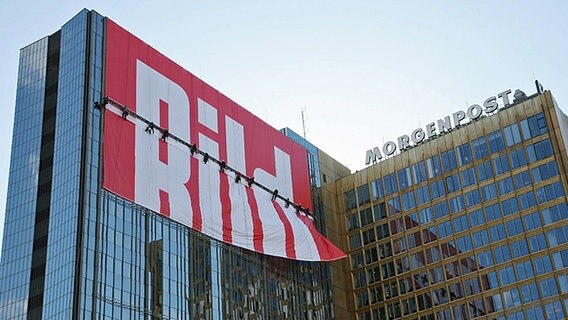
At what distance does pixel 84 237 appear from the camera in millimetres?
87562

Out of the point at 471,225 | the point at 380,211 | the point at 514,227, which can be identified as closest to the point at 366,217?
the point at 380,211

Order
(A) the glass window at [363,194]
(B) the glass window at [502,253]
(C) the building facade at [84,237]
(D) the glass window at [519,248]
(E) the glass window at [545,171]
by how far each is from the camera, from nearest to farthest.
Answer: (C) the building facade at [84,237], (D) the glass window at [519,248], (E) the glass window at [545,171], (B) the glass window at [502,253], (A) the glass window at [363,194]

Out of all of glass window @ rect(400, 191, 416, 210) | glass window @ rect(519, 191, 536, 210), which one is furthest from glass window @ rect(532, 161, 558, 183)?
glass window @ rect(400, 191, 416, 210)

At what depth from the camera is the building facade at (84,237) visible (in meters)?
87.6

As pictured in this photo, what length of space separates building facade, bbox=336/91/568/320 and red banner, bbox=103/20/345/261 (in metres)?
8.46

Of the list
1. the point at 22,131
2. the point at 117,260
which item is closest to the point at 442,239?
the point at 117,260

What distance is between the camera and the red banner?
3829 inches

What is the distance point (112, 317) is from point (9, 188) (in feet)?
73.0

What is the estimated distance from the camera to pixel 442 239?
378 feet

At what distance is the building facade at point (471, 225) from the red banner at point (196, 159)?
8.46 meters

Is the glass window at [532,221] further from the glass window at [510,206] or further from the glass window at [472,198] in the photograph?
the glass window at [472,198]

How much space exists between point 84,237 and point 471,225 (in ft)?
164

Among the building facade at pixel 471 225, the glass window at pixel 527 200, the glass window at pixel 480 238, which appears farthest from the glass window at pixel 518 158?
the glass window at pixel 480 238

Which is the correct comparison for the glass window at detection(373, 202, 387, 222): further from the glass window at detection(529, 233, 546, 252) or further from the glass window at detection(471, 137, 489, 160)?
the glass window at detection(529, 233, 546, 252)
